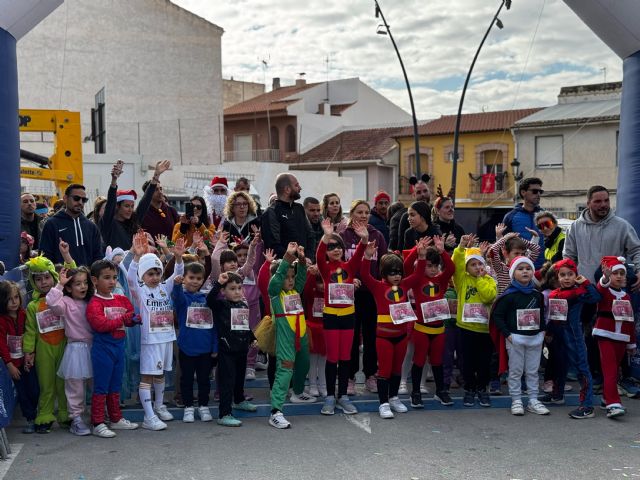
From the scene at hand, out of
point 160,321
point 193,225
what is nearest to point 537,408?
point 160,321

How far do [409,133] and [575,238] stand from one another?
33.0 m

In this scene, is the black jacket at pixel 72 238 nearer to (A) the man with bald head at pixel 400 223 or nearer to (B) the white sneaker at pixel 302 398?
(B) the white sneaker at pixel 302 398

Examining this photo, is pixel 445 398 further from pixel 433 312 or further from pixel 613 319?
pixel 613 319

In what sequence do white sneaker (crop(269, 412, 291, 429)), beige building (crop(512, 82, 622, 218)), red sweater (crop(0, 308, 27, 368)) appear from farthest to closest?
beige building (crop(512, 82, 622, 218)), white sneaker (crop(269, 412, 291, 429)), red sweater (crop(0, 308, 27, 368))

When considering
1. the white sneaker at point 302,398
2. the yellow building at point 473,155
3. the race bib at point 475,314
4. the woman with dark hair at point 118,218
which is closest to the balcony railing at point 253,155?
the yellow building at point 473,155

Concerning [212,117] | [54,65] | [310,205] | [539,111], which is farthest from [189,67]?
[310,205]

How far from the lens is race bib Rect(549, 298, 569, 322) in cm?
677

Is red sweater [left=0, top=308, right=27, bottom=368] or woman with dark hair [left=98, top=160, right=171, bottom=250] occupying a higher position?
woman with dark hair [left=98, top=160, right=171, bottom=250]

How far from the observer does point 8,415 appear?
557 centimetres

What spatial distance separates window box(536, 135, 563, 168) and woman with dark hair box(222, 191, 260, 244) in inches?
1127

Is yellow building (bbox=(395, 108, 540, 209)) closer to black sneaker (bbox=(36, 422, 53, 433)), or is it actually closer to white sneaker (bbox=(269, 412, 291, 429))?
white sneaker (bbox=(269, 412, 291, 429))

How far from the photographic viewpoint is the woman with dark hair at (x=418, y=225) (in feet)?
24.4

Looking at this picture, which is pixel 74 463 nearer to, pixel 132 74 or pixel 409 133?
pixel 132 74

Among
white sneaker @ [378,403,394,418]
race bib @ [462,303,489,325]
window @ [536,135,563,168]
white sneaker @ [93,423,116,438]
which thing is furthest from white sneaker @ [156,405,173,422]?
window @ [536,135,563,168]
